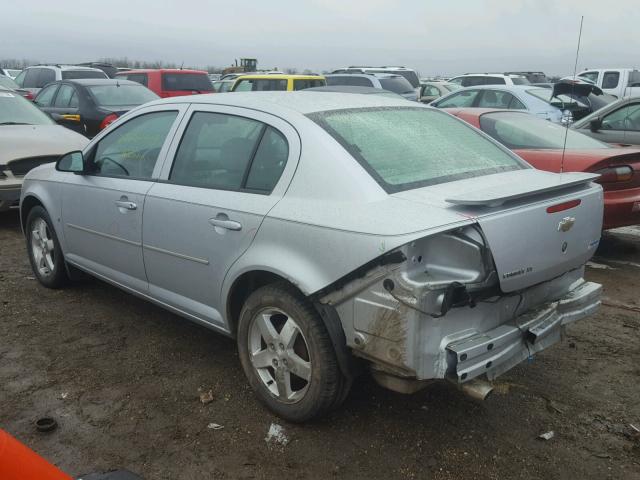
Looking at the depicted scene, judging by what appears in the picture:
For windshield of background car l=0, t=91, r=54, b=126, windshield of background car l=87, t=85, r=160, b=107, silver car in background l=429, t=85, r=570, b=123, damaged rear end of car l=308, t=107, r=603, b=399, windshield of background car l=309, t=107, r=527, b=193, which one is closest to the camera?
damaged rear end of car l=308, t=107, r=603, b=399

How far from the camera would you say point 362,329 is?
2799 millimetres

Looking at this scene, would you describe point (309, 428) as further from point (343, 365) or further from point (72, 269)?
point (72, 269)

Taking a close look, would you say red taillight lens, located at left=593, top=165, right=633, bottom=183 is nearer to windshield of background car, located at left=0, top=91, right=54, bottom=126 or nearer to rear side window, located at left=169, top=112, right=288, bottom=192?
rear side window, located at left=169, top=112, right=288, bottom=192

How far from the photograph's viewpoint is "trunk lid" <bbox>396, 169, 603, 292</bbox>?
9.00 ft

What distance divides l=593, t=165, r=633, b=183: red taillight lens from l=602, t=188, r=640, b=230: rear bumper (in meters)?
0.11

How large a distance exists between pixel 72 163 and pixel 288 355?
2377 millimetres

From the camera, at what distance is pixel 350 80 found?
1712cm

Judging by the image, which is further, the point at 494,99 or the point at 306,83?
the point at 306,83

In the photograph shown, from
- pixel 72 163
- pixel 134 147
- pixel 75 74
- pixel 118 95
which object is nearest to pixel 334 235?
pixel 134 147

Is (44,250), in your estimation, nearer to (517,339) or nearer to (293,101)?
(293,101)

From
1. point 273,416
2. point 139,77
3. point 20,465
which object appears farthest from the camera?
point 139,77

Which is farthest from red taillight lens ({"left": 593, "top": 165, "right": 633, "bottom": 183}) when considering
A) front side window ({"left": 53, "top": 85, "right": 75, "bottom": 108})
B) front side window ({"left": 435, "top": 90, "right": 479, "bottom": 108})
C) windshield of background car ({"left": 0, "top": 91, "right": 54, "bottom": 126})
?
front side window ({"left": 53, "top": 85, "right": 75, "bottom": 108})

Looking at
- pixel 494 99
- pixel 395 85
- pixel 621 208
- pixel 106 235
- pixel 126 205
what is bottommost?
pixel 395 85

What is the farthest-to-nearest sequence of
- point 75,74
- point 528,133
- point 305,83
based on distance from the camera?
point 75,74 → point 305,83 → point 528,133
